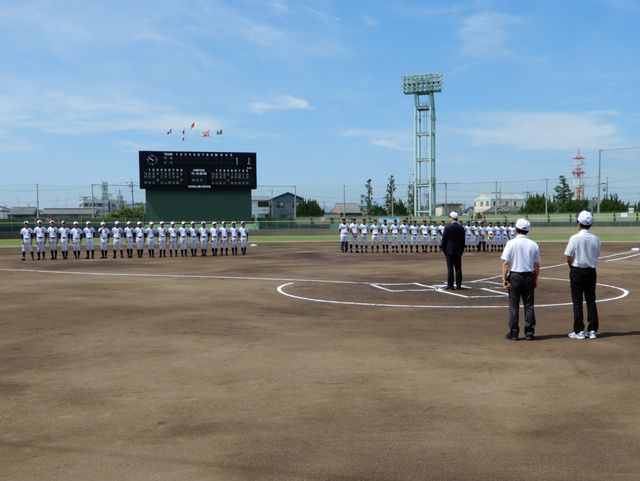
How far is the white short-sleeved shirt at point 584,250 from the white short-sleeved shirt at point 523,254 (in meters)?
0.52

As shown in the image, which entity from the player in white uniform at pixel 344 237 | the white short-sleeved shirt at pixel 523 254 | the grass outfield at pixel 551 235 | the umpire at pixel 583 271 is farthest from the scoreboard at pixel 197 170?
the umpire at pixel 583 271

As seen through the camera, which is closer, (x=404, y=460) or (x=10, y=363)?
(x=404, y=460)

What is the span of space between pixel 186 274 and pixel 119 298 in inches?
259

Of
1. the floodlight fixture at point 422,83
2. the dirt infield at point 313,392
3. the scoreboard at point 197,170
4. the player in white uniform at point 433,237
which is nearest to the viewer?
the dirt infield at point 313,392

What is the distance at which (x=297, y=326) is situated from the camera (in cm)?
1068

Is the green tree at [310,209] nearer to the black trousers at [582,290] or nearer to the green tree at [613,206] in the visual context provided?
the green tree at [613,206]

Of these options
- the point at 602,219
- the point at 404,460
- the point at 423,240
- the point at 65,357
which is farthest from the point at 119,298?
the point at 602,219

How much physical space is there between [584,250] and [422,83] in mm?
90879

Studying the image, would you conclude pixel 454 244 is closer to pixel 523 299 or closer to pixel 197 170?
pixel 523 299

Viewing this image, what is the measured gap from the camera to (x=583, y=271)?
9.30 metres

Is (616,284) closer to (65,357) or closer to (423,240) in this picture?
(65,357)

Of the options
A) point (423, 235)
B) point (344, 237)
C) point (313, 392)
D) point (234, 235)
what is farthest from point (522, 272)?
point (423, 235)

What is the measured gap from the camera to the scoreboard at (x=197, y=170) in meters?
58.4

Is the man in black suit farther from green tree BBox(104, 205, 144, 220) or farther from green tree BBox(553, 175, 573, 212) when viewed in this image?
green tree BBox(553, 175, 573, 212)
